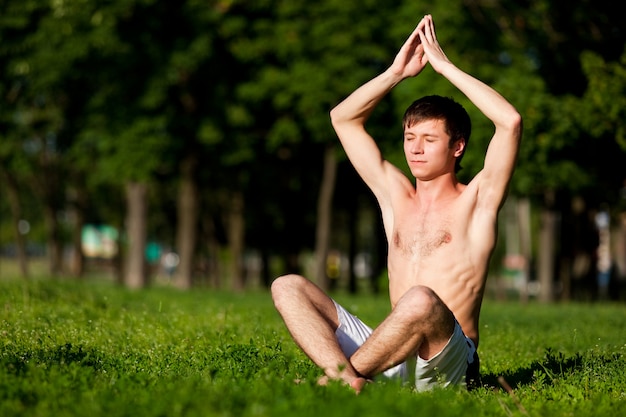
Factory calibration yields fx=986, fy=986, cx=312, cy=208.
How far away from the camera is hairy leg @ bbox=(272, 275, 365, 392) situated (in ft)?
19.3

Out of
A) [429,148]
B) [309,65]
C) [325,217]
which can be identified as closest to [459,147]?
[429,148]

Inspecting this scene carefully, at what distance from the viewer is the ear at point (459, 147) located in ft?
21.4

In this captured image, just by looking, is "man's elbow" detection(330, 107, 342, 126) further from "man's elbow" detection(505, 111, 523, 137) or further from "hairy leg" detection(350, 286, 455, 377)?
"hairy leg" detection(350, 286, 455, 377)

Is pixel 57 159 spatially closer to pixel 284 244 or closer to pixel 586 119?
pixel 284 244

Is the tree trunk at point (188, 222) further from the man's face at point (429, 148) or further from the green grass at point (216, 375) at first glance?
the man's face at point (429, 148)

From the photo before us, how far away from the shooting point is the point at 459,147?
258 inches

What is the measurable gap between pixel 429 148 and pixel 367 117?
0.68m

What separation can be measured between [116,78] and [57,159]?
13742 mm

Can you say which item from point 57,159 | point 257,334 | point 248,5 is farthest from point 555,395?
point 57,159

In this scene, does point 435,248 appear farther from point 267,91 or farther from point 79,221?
point 79,221

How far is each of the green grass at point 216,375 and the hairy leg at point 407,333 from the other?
221 mm

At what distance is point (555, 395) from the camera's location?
6203 mm

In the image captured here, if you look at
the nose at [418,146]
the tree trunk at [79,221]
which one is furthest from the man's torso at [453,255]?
the tree trunk at [79,221]

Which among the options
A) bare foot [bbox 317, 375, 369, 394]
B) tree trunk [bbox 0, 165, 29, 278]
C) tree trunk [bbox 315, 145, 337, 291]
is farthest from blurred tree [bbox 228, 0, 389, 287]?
bare foot [bbox 317, 375, 369, 394]
